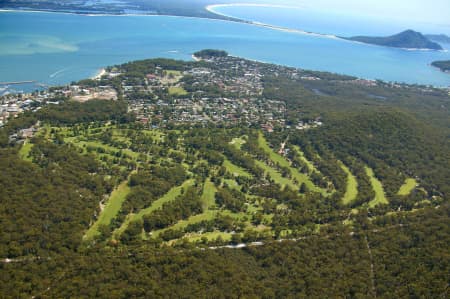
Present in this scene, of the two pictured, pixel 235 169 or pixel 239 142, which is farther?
pixel 239 142

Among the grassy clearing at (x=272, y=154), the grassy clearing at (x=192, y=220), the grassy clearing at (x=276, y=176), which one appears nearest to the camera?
the grassy clearing at (x=192, y=220)

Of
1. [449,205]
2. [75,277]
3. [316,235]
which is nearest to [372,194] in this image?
[449,205]

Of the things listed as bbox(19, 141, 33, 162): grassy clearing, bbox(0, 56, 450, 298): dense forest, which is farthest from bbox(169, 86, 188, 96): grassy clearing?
bbox(19, 141, 33, 162): grassy clearing

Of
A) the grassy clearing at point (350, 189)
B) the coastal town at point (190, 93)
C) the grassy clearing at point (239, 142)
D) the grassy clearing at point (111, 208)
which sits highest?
the coastal town at point (190, 93)

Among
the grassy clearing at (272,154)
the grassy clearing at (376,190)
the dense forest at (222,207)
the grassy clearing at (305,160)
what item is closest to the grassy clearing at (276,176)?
the dense forest at (222,207)

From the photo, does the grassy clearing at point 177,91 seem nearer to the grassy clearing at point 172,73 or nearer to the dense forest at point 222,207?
the grassy clearing at point 172,73

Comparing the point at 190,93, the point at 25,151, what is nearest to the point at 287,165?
the point at 190,93

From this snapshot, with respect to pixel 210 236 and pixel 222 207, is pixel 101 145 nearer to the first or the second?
pixel 222 207
